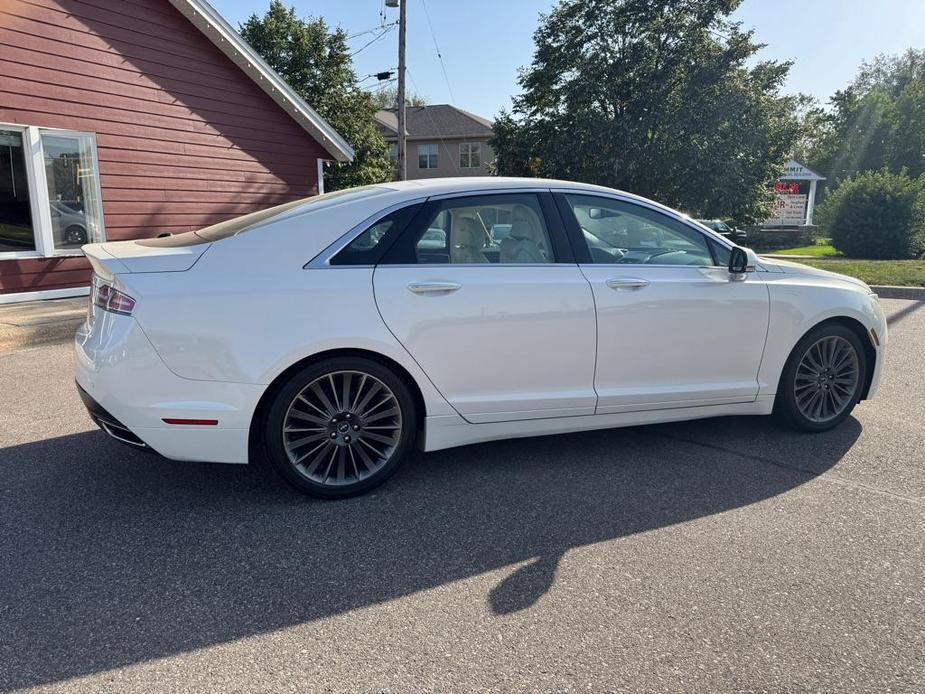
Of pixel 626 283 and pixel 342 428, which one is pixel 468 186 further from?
pixel 342 428

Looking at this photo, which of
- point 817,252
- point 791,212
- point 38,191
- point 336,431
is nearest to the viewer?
point 336,431

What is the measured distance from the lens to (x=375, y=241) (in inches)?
144

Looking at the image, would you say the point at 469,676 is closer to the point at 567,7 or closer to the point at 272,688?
the point at 272,688

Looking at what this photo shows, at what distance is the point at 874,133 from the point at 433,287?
67.4 metres

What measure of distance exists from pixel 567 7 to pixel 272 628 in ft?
98.9

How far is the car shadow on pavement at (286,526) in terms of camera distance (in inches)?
103

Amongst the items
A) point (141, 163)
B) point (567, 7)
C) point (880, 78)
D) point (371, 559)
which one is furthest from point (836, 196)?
point (880, 78)

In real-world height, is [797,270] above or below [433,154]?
below

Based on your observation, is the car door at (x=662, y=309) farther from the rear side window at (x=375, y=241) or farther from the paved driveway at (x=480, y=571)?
the rear side window at (x=375, y=241)

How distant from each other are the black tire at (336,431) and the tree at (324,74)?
25069 mm

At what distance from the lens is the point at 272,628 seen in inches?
101

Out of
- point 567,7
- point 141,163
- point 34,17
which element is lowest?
point 141,163

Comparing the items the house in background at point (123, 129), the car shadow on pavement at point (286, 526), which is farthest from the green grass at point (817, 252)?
the car shadow on pavement at point (286, 526)

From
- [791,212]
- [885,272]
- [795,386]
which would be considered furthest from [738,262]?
[791,212]
